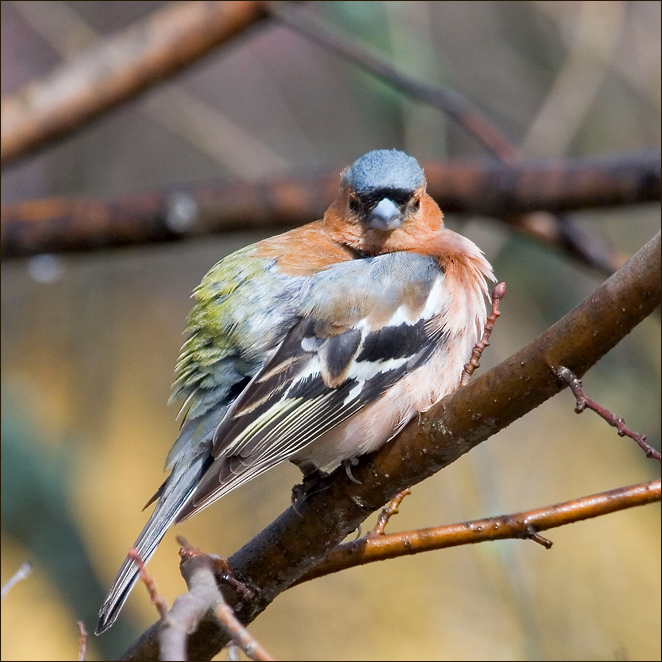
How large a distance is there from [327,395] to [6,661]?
10.6ft

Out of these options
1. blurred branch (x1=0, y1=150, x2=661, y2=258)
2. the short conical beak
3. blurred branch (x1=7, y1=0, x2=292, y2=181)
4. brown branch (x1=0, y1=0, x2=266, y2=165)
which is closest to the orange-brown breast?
Result: the short conical beak

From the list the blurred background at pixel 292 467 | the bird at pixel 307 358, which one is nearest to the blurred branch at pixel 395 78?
the blurred background at pixel 292 467

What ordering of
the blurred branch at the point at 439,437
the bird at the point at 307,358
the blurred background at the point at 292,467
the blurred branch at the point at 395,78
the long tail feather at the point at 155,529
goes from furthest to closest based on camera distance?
1. the blurred background at the point at 292,467
2. the blurred branch at the point at 395,78
3. the bird at the point at 307,358
4. the long tail feather at the point at 155,529
5. the blurred branch at the point at 439,437

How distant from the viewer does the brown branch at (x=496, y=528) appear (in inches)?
104

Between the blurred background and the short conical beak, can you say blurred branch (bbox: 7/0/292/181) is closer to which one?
the blurred background

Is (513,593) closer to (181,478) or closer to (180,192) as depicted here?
(181,478)

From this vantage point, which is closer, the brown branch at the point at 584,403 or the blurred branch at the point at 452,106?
the brown branch at the point at 584,403

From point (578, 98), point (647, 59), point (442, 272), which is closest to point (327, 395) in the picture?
point (442, 272)

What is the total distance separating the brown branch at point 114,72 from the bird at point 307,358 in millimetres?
3015

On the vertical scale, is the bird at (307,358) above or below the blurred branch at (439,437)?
above

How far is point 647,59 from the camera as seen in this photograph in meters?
6.96

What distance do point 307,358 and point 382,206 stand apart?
84 cm

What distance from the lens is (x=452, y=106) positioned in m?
6.20

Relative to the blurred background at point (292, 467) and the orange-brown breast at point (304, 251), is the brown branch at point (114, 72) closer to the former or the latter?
the blurred background at point (292, 467)
